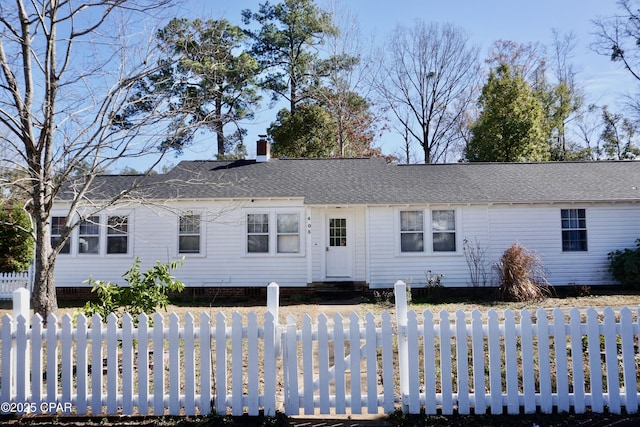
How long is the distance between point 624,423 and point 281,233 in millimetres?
11167

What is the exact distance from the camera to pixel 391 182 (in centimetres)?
1551

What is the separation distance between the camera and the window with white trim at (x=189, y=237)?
1466 cm

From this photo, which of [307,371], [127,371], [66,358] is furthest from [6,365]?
[307,371]

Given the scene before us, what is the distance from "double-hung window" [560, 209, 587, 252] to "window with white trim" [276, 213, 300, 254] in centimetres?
868

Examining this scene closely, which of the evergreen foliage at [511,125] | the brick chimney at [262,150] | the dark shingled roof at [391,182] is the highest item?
the evergreen foliage at [511,125]

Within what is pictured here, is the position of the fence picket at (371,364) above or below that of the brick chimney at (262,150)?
below

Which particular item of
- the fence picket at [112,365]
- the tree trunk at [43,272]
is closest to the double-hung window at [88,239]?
the tree trunk at [43,272]

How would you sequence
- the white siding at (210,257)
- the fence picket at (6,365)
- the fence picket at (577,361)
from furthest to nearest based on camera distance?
the white siding at (210,257)
the fence picket at (6,365)
the fence picket at (577,361)

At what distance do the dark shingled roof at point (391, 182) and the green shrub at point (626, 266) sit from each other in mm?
1718

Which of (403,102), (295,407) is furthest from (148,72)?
(403,102)

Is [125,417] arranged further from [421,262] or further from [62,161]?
[421,262]

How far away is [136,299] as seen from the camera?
5.73 metres

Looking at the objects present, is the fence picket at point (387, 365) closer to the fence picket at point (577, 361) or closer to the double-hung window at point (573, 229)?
the fence picket at point (577, 361)

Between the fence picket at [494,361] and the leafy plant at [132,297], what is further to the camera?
the leafy plant at [132,297]
